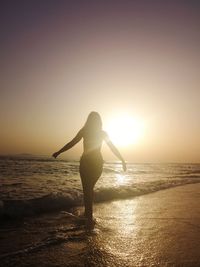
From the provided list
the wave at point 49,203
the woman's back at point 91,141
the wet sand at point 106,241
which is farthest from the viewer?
the wave at point 49,203

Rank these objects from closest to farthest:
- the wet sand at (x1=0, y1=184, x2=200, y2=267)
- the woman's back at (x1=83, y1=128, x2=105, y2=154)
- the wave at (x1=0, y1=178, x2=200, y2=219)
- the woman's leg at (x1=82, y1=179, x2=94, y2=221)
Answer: the wet sand at (x1=0, y1=184, x2=200, y2=267), the woman's leg at (x1=82, y1=179, x2=94, y2=221), the woman's back at (x1=83, y1=128, x2=105, y2=154), the wave at (x1=0, y1=178, x2=200, y2=219)

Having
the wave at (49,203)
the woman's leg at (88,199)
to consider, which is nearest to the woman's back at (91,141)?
the woman's leg at (88,199)

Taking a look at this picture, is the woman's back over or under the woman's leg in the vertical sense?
over

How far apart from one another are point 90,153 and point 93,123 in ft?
2.15

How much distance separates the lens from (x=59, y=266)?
138 inches

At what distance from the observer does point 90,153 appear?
6.07 metres

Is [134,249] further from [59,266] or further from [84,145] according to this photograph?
[84,145]

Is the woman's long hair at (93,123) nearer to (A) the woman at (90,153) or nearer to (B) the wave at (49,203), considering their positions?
(A) the woman at (90,153)

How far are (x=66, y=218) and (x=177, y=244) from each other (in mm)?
2973

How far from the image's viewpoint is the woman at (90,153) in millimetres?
5953

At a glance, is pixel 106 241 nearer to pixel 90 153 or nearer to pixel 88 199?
pixel 88 199

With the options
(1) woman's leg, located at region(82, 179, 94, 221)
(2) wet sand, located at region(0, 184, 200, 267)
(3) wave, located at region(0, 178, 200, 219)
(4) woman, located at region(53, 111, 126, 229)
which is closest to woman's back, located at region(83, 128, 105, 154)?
(4) woman, located at region(53, 111, 126, 229)

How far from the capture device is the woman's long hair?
6.16 metres

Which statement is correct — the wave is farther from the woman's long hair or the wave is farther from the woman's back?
the woman's long hair
